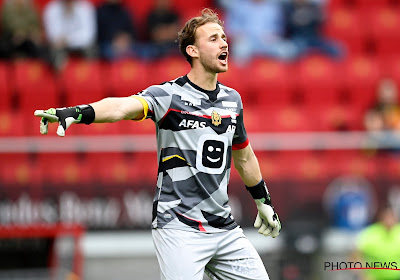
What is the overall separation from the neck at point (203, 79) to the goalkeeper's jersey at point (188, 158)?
0.25 feet

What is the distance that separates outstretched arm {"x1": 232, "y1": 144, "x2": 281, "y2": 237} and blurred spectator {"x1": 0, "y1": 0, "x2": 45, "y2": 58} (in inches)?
283

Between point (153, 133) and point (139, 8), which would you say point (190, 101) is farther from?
point (139, 8)

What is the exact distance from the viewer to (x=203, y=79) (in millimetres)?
5707

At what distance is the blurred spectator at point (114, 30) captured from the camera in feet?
42.9

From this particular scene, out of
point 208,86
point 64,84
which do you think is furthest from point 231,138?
point 64,84

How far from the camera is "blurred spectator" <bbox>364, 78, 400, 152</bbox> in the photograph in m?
11.0

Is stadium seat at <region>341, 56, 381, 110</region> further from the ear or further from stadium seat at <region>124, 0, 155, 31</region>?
the ear

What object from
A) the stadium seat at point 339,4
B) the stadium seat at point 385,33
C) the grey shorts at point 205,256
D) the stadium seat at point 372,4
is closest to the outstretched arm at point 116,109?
the grey shorts at point 205,256

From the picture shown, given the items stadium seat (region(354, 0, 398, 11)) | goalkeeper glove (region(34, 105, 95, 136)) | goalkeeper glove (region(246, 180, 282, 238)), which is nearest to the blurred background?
stadium seat (region(354, 0, 398, 11))

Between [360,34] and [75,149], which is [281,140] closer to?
[75,149]

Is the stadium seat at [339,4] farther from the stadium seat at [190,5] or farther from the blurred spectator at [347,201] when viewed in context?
the blurred spectator at [347,201]

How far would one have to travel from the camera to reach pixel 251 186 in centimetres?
615

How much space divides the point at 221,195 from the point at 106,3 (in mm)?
8309

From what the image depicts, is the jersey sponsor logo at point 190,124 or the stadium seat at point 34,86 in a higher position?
the jersey sponsor logo at point 190,124
